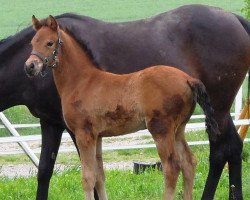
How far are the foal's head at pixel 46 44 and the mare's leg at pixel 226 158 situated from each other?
80.6 inches

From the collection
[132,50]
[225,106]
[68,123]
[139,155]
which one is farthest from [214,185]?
Result: [139,155]

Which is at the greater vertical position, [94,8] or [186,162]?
[186,162]

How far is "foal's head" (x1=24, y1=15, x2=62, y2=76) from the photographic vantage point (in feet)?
19.6

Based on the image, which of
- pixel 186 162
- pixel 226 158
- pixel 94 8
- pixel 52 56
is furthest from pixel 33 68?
pixel 94 8

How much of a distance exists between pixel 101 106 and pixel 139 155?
6381 mm

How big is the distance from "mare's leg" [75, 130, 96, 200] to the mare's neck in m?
0.44

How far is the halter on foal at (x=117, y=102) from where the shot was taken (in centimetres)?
585

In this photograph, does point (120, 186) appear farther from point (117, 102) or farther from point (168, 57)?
point (117, 102)

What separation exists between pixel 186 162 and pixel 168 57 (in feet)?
4.30

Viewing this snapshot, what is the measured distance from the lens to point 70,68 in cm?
628

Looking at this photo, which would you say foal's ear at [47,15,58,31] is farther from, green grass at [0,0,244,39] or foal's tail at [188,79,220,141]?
green grass at [0,0,244,39]

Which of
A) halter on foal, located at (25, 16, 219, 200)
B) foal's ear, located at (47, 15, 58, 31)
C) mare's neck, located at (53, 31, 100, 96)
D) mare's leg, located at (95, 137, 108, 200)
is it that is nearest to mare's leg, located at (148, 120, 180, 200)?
halter on foal, located at (25, 16, 219, 200)

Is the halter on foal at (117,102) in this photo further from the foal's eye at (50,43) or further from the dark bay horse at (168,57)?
the dark bay horse at (168,57)

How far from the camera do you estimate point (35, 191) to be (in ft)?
26.7
